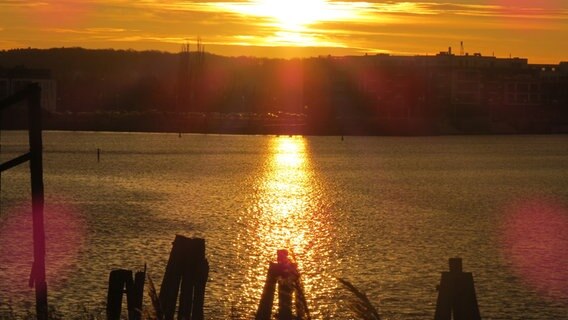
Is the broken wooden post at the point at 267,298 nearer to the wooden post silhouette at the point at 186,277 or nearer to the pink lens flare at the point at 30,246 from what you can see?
the wooden post silhouette at the point at 186,277

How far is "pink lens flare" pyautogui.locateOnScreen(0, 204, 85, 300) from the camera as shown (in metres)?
28.3

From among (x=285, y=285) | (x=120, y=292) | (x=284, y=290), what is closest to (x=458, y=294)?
(x=284, y=290)

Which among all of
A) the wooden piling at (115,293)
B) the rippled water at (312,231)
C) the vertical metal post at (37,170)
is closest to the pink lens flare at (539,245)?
the rippled water at (312,231)

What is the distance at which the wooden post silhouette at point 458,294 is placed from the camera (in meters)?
12.9

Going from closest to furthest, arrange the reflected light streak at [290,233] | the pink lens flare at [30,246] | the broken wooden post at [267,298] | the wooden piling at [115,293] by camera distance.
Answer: the broken wooden post at [267,298], the wooden piling at [115,293], the pink lens flare at [30,246], the reflected light streak at [290,233]

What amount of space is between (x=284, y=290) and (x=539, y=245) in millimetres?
32586

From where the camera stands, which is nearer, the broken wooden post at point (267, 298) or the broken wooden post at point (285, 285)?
the broken wooden post at point (285, 285)

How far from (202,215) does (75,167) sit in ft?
168

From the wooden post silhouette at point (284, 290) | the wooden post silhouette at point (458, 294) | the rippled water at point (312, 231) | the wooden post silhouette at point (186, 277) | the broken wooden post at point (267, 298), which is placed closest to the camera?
the wooden post silhouette at point (284, 290)

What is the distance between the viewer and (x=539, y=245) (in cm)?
4150

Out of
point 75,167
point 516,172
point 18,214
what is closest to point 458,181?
point 516,172

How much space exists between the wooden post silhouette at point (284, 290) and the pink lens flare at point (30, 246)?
42.5 feet

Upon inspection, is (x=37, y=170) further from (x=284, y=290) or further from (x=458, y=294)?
(x=284, y=290)

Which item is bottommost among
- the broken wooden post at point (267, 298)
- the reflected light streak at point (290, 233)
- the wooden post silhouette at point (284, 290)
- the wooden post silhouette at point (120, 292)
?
the reflected light streak at point (290, 233)
